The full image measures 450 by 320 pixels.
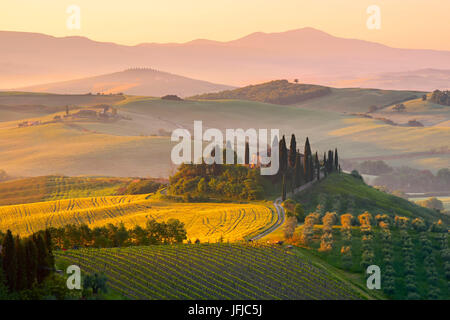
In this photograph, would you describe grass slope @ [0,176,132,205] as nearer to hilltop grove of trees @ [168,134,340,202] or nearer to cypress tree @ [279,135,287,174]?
hilltop grove of trees @ [168,134,340,202]

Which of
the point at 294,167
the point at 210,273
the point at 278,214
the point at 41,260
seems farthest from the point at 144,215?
the point at 41,260

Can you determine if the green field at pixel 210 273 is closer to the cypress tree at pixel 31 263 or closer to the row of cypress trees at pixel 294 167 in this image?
the cypress tree at pixel 31 263

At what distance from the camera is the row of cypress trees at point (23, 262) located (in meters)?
37.6

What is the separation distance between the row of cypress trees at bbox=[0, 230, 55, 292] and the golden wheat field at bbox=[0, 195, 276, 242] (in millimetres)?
26159

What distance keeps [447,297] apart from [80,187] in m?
90.0

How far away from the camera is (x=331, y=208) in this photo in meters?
80.2

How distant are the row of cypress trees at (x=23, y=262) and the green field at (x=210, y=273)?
544 centimetres

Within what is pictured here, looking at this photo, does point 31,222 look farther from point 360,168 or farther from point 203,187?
point 360,168

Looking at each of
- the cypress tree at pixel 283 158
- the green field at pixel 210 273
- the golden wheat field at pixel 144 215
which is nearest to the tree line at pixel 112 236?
the golden wheat field at pixel 144 215

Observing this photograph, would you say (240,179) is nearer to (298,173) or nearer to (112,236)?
(298,173)

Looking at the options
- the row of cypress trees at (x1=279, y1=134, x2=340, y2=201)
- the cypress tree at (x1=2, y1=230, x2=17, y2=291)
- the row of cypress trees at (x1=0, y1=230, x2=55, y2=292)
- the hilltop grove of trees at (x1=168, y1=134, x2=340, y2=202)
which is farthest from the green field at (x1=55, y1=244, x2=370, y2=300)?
the row of cypress trees at (x1=279, y1=134, x2=340, y2=201)

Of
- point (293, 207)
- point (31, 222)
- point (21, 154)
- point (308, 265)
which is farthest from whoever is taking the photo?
point (21, 154)
